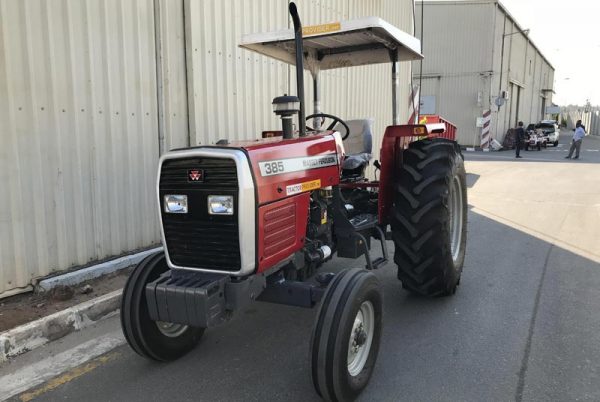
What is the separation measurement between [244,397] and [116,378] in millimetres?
902

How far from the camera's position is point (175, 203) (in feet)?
9.53

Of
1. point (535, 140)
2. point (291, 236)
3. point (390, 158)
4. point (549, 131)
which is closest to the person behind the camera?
point (291, 236)

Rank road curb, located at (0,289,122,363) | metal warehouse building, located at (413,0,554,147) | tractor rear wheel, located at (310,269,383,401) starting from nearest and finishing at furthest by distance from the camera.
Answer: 1. tractor rear wheel, located at (310,269,383,401)
2. road curb, located at (0,289,122,363)
3. metal warehouse building, located at (413,0,554,147)

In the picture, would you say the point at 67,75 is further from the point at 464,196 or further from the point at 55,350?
the point at 464,196

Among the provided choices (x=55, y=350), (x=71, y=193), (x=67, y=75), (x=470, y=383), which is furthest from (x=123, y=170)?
(x=470, y=383)

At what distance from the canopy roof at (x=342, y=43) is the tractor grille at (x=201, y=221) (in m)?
1.58

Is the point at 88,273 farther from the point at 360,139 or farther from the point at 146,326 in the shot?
the point at 360,139

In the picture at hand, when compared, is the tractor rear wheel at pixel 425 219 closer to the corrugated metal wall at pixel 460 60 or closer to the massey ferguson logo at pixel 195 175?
the massey ferguson logo at pixel 195 175

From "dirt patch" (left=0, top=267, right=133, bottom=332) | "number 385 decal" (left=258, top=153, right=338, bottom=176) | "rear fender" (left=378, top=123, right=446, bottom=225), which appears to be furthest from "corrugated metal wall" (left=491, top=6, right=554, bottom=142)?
"dirt patch" (left=0, top=267, right=133, bottom=332)

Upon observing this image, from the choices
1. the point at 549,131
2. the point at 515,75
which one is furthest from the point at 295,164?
the point at 515,75

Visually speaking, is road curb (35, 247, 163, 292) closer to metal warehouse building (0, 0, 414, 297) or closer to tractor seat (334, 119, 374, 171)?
metal warehouse building (0, 0, 414, 297)

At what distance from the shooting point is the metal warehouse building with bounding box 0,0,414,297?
13.6ft

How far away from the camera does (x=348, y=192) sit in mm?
4844

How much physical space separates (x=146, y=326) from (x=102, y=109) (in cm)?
256
